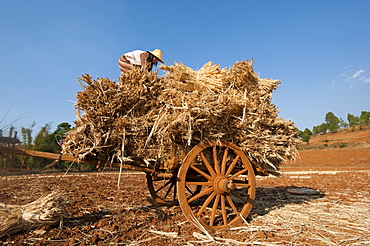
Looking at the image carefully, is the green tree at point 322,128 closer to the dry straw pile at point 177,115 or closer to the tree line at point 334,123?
the tree line at point 334,123

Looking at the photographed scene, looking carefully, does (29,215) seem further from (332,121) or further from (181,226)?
(332,121)

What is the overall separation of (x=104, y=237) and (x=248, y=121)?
264cm

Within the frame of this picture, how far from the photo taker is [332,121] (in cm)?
7362

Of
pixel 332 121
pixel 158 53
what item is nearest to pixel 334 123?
pixel 332 121

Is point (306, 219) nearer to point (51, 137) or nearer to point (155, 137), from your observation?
point (155, 137)

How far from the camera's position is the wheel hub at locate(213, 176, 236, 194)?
3277 millimetres

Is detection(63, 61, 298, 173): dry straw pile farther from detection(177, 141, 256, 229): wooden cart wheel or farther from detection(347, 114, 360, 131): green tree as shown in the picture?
detection(347, 114, 360, 131): green tree

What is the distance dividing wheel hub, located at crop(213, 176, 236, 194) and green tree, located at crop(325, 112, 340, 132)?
77.2m

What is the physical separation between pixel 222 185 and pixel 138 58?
281 centimetres

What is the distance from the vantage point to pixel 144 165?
328 centimetres

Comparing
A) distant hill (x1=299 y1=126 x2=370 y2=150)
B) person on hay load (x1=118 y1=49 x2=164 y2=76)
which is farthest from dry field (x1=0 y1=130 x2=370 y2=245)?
distant hill (x1=299 y1=126 x2=370 y2=150)

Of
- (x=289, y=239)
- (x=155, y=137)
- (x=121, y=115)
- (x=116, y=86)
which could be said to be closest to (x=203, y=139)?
(x=155, y=137)

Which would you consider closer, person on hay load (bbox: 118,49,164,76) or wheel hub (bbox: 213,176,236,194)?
wheel hub (bbox: 213,176,236,194)

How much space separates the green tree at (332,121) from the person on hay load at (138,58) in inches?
3039
